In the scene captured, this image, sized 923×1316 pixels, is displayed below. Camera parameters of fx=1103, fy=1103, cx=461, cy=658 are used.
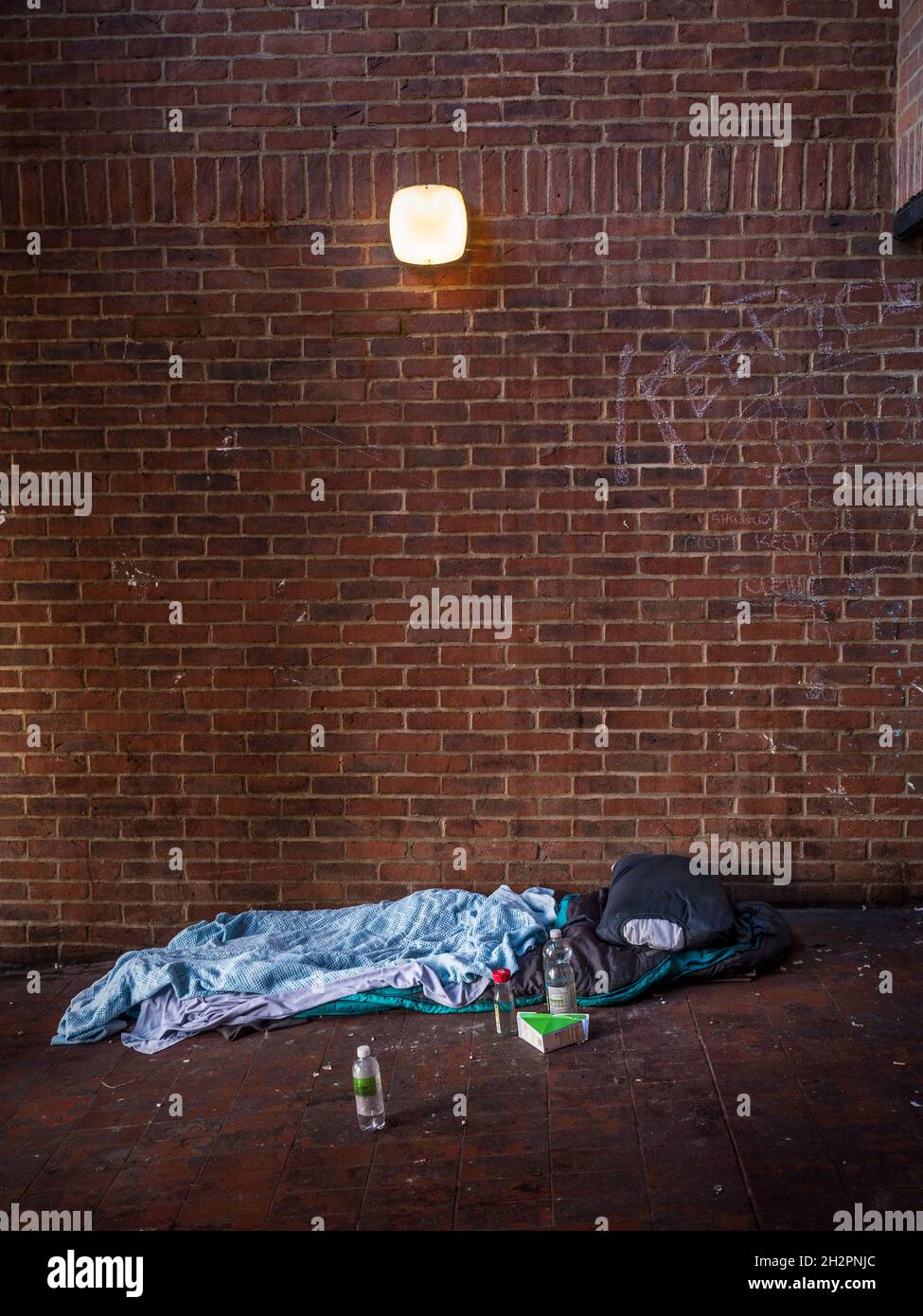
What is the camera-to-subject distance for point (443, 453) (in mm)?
4715

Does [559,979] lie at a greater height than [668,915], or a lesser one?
lesser

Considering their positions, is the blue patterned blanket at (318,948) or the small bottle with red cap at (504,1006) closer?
the small bottle with red cap at (504,1006)

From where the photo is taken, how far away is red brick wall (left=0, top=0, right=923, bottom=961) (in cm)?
455

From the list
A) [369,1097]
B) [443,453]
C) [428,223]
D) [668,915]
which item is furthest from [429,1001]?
[428,223]

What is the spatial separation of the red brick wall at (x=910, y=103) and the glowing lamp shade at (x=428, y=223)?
5.84ft

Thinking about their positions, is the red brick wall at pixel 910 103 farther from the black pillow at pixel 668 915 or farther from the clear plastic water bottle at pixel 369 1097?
the clear plastic water bottle at pixel 369 1097

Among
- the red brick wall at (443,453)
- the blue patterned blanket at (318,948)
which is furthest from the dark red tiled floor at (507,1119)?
the red brick wall at (443,453)

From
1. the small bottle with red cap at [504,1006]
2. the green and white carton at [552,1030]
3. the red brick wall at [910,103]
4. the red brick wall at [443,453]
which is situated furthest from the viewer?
the red brick wall at [443,453]

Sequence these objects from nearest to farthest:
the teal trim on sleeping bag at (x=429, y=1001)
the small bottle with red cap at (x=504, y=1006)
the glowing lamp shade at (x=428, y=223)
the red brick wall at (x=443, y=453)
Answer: the small bottle with red cap at (x=504, y=1006), the teal trim on sleeping bag at (x=429, y=1001), the glowing lamp shade at (x=428, y=223), the red brick wall at (x=443, y=453)

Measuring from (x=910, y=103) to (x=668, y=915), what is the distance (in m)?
3.34

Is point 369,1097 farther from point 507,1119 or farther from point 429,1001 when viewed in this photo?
point 429,1001

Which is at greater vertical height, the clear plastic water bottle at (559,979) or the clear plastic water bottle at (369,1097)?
the clear plastic water bottle at (559,979)

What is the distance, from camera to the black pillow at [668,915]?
4289 millimetres

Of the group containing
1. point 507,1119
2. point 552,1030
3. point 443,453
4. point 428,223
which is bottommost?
point 507,1119
